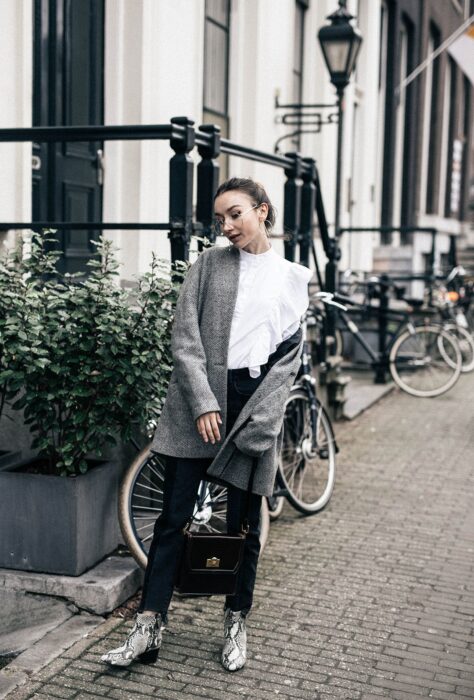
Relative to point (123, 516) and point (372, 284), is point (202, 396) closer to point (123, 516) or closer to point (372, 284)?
point (123, 516)

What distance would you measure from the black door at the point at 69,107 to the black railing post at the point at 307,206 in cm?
153

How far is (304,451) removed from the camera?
589 cm

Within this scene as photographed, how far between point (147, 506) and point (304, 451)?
1.42 metres

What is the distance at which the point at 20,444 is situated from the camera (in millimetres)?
4902

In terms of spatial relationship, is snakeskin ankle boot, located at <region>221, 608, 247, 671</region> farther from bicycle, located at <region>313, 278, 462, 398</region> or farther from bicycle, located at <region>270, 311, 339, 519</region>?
bicycle, located at <region>313, 278, 462, 398</region>

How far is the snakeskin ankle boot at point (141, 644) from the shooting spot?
363 centimetres

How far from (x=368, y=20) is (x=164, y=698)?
12.1 m

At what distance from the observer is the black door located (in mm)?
6492

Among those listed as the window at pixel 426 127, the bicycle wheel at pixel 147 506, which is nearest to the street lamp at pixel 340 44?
the bicycle wheel at pixel 147 506

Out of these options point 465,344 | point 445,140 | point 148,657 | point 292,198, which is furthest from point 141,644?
point 445,140

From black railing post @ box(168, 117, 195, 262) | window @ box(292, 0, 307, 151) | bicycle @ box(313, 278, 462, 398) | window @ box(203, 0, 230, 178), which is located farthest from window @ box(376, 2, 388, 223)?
black railing post @ box(168, 117, 195, 262)

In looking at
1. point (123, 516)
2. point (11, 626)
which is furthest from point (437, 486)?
point (11, 626)

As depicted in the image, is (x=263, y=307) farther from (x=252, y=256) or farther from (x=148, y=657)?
(x=148, y=657)

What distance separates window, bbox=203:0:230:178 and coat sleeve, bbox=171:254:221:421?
5.64 metres
